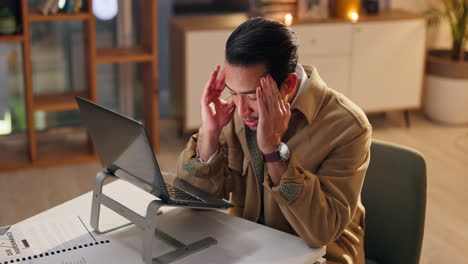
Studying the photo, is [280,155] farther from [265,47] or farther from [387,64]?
[387,64]

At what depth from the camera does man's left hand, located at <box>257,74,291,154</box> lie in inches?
75.3

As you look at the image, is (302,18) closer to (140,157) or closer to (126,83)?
(126,83)

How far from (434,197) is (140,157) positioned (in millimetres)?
2539

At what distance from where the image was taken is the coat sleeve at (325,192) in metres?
1.92

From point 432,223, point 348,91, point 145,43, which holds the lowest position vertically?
point 432,223

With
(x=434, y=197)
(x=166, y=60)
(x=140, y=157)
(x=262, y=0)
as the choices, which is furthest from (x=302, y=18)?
(x=140, y=157)

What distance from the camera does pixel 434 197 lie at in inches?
157

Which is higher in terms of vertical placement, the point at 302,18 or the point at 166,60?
the point at 302,18

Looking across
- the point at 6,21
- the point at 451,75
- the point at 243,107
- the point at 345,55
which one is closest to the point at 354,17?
the point at 345,55

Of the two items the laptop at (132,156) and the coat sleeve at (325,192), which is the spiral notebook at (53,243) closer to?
the laptop at (132,156)

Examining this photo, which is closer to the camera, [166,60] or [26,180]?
[26,180]

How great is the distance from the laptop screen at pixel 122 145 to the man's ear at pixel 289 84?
0.41 metres

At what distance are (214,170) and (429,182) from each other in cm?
233

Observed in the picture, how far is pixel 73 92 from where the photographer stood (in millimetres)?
4609
